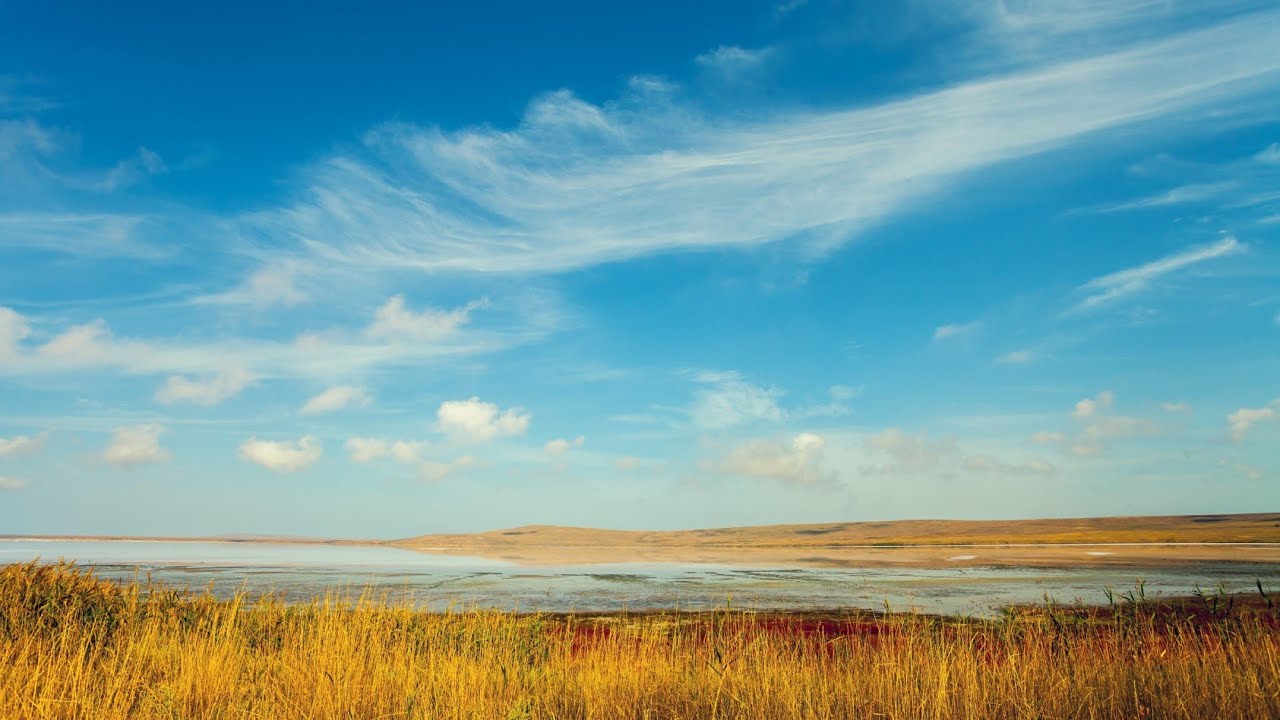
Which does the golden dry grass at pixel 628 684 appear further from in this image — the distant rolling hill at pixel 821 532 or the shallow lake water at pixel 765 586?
the distant rolling hill at pixel 821 532

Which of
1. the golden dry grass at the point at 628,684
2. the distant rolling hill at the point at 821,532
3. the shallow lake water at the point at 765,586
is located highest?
the golden dry grass at the point at 628,684

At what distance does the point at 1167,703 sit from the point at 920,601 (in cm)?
1615

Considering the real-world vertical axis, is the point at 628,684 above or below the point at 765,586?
above

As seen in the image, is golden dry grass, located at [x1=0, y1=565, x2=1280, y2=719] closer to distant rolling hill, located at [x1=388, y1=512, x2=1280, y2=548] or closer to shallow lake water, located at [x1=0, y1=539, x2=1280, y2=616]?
shallow lake water, located at [x1=0, y1=539, x2=1280, y2=616]

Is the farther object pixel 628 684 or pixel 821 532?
pixel 821 532

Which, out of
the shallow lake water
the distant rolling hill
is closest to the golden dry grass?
the shallow lake water

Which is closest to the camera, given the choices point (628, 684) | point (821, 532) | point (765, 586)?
point (628, 684)

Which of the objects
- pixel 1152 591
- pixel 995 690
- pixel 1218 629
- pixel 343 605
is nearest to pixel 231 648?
pixel 343 605

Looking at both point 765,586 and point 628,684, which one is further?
point 765,586

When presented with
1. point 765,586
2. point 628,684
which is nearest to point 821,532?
point 765,586

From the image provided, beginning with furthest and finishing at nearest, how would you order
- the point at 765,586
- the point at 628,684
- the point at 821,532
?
1. the point at 821,532
2. the point at 765,586
3. the point at 628,684

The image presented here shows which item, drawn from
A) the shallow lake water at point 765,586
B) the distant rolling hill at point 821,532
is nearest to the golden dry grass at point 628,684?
the shallow lake water at point 765,586

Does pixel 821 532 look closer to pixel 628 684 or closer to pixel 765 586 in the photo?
pixel 765 586

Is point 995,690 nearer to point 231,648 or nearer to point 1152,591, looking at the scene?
point 231,648
